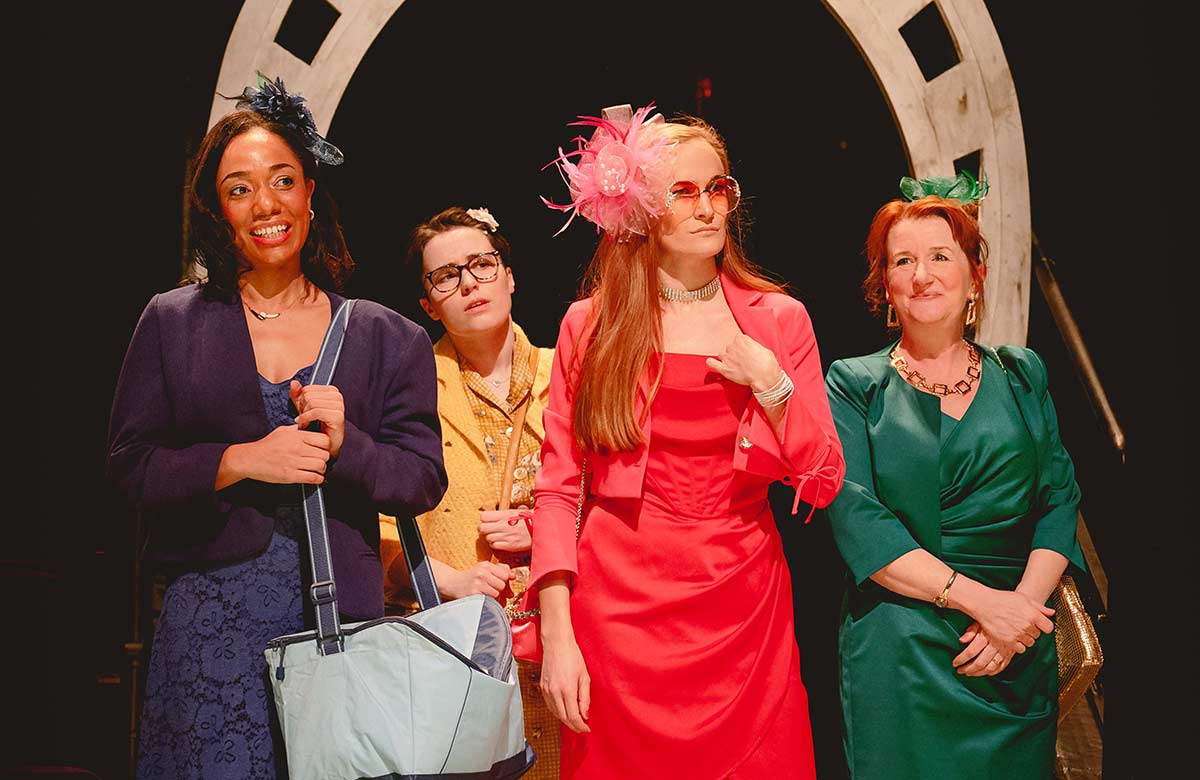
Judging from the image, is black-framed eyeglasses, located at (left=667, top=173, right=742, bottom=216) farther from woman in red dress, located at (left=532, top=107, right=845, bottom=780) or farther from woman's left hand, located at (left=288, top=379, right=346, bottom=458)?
woman's left hand, located at (left=288, top=379, right=346, bottom=458)

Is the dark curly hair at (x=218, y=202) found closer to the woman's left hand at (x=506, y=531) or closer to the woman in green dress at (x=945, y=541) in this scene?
the woman's left hand at (x=506, y=531)

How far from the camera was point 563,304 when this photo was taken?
3908 mm

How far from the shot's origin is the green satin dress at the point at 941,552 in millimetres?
2439

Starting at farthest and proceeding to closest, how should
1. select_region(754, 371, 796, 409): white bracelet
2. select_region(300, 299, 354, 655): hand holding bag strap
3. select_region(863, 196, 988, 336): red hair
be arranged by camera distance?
select_region(863, 196, 988, 336): red hair
select_region(754, 371, 796, 409): white bracelet
select_region(300, 299, 354, 655): hand holding bag strap

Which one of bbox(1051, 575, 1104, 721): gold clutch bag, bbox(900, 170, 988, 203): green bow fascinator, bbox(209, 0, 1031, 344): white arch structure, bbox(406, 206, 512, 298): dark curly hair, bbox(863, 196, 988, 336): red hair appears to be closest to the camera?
bbox(1051, 575, 1104, 721): gold clutch bag

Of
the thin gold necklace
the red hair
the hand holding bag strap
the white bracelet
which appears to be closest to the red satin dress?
the white bracelet

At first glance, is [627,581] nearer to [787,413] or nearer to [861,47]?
[787,413]

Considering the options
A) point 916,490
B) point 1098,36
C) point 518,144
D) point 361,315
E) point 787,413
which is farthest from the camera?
point 518,144

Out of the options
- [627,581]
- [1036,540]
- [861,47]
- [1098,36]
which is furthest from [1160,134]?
[627,581]

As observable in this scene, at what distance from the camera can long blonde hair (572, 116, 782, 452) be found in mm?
2254

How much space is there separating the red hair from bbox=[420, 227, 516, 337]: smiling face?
951mm

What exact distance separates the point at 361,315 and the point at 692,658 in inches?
39.1

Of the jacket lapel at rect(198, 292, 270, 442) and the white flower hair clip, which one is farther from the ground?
the white flower hair clip

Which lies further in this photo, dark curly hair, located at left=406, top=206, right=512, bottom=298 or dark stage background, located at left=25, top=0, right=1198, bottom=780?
dark stage background, located at left=25, top=0, right=1198, bottom=780
